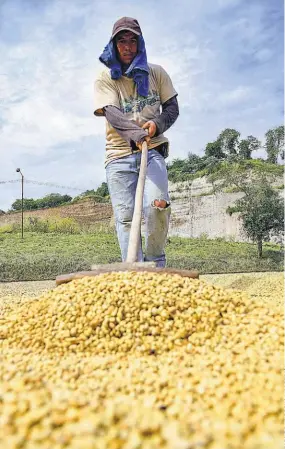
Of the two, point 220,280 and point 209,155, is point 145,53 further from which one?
point 209,155

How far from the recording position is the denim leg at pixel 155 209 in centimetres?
341

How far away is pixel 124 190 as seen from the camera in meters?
3.61

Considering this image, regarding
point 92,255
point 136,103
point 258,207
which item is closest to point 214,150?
point 258,207

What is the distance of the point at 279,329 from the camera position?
2.04 meters

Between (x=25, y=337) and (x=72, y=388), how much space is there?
2.91 ft

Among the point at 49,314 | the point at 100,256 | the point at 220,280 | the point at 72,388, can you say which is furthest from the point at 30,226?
the point at 72,388

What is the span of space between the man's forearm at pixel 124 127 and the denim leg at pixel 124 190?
190 mm

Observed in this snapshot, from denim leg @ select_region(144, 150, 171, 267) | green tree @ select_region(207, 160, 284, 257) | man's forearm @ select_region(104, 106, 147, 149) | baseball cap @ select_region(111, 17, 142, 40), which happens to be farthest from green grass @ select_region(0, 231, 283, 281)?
baseball cap @ select_region(111, 17, 142, 40)

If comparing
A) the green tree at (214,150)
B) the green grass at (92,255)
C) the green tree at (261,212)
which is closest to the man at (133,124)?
the green grass at (92,255)

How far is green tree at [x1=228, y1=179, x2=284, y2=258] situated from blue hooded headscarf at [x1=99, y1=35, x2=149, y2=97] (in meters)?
6.29

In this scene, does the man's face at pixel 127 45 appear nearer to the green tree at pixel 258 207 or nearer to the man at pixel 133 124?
the man at pixel 133 124

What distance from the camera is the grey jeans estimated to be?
342cm

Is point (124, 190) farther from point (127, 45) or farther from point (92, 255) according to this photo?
point (92, 255)

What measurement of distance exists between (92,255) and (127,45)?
582 centimetres
